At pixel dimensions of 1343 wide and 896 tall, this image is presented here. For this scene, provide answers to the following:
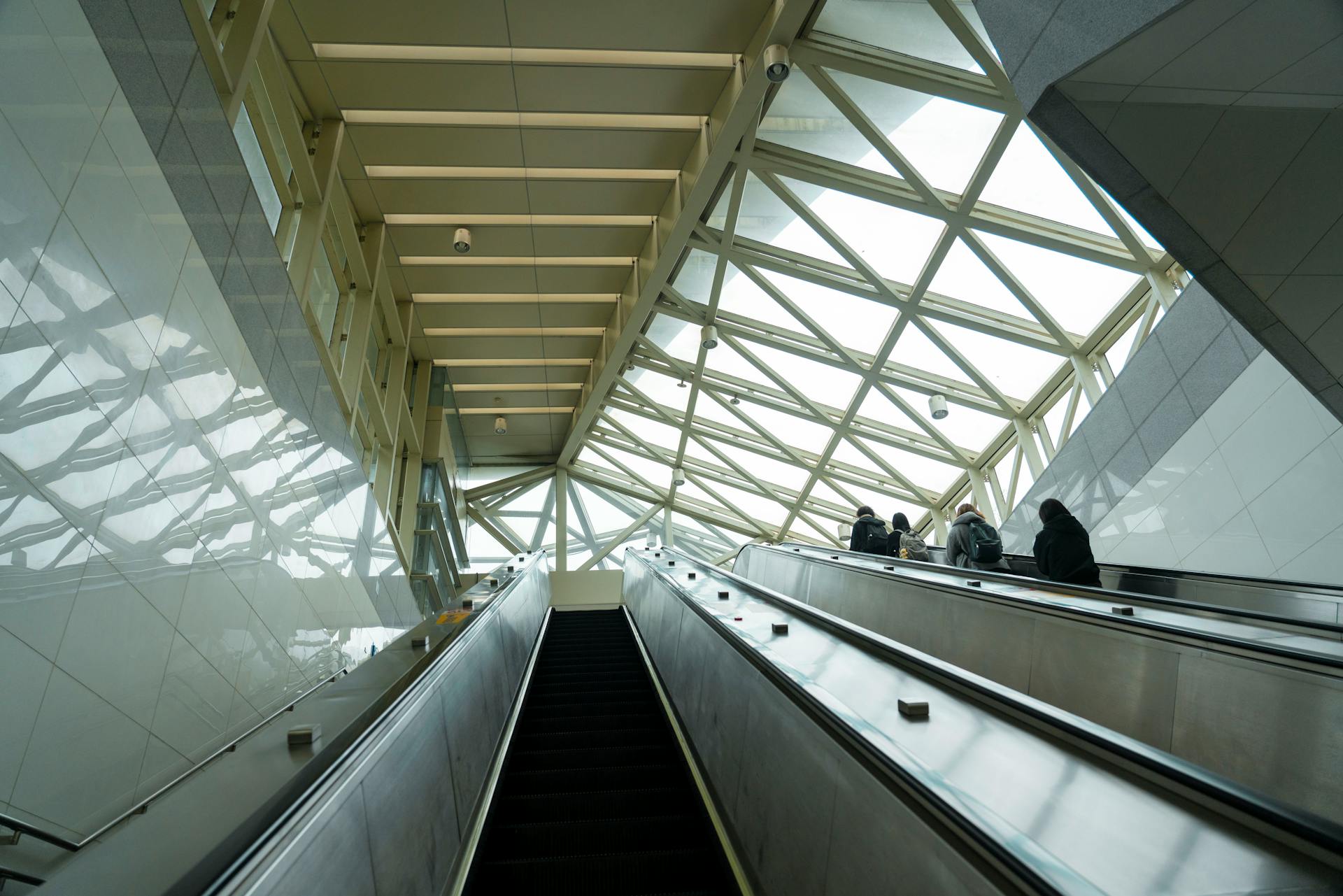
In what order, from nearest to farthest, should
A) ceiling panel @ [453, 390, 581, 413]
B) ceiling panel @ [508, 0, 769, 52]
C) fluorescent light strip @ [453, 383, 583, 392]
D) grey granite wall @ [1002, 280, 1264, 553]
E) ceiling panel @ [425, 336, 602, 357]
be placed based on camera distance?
grey granite wall @ [1002, 280, 1264, 553]
ceiling panel @ [508, 0, 769, 52]
ceiling panel @ [425, 336, 602, 357]
fluorescent light strip @ [453, 383, 583, 392]
ceiling panel @ [453, 390, 581, 413]

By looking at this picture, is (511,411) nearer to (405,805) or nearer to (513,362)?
(513,362)

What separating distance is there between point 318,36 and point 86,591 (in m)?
8.17

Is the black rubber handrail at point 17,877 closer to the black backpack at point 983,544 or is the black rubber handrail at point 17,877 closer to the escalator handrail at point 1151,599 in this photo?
the escalator handrail at point 1151,599

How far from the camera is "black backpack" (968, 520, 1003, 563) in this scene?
9242mm

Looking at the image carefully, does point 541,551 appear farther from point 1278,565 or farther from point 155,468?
point 1278,565

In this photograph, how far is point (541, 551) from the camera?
14766 millimetres

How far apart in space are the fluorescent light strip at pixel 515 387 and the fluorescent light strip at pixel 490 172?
9.28m

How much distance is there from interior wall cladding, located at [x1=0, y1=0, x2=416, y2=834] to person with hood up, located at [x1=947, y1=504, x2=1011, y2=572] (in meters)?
7.37

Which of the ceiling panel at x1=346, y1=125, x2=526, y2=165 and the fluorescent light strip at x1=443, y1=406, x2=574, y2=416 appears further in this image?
the fluorescent light strip at x1=443, y1=406, x2=574, y2=416

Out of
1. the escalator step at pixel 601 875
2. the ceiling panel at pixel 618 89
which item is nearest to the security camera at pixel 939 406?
the ceiling panel at pixel 618 89

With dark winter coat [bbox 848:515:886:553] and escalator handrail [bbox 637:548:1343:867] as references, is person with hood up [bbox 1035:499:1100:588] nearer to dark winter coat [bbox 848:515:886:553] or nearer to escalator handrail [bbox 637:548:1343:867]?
escalator handrail [bbox 637:548:1343:867]

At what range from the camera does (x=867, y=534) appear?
41.3 feet

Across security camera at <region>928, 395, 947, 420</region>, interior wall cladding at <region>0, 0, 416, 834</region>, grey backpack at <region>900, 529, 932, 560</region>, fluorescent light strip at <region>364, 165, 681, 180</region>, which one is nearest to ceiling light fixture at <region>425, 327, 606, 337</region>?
fluorescent light strip at <region>364, 165, 681, 180</region>

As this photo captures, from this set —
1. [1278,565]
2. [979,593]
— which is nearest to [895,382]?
[1278,565]
